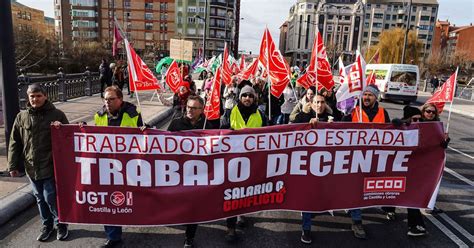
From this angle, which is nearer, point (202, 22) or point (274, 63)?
point (274, 63)

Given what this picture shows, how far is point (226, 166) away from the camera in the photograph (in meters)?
3.80

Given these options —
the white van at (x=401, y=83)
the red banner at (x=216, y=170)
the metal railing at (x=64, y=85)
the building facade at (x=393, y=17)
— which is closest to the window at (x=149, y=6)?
the building facade at (x=393, y=17)

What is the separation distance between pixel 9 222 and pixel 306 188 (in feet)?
12.2

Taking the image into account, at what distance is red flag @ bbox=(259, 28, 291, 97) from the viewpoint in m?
6.67

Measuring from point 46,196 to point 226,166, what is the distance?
1985 mm

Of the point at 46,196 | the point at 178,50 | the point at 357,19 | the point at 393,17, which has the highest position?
the point at 393,17

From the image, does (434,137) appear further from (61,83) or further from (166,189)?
(61,83)

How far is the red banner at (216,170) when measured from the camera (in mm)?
3680

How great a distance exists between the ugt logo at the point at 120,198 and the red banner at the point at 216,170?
0.01m

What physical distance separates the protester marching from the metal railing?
26.8 feet

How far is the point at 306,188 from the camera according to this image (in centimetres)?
408

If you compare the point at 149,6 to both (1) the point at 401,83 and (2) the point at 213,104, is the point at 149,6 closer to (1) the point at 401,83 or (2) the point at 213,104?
(1) the point at 401,83

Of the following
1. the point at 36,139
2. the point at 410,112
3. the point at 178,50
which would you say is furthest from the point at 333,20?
the point at 36,139

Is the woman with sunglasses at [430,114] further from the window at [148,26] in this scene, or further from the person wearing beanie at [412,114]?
the window at [148,26]
